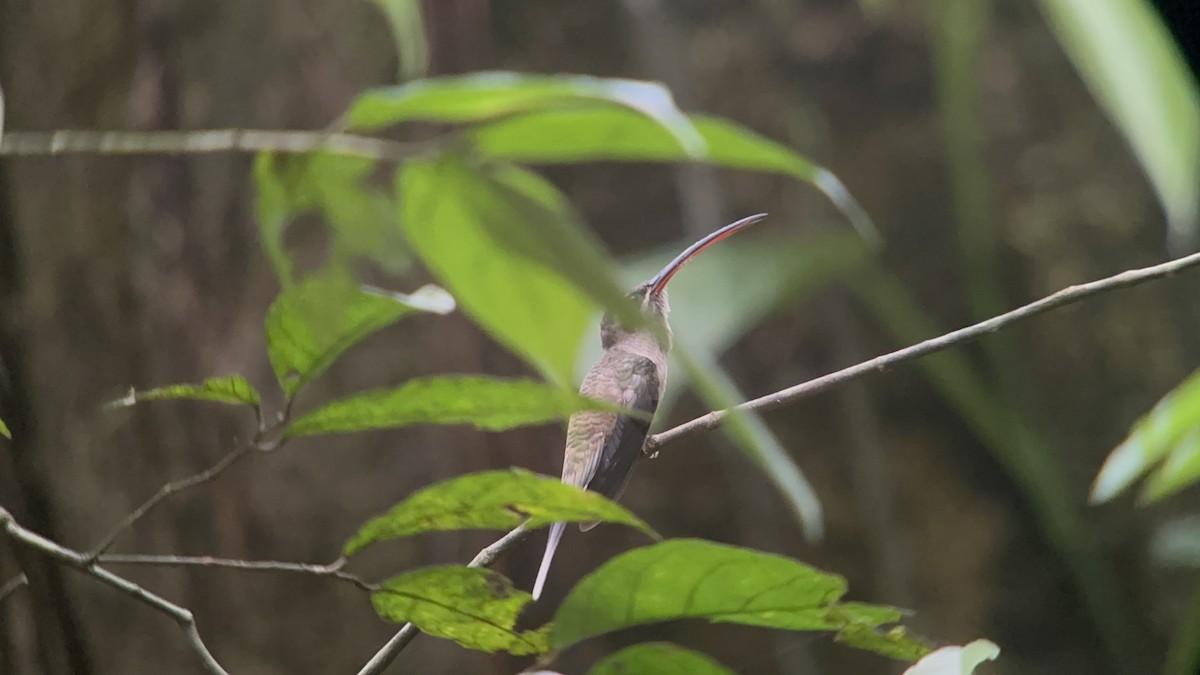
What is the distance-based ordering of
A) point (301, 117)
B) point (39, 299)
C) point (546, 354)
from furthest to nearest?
point (301, 117), point (39, 299), point (546, 354)

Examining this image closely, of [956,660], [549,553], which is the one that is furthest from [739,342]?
[956,660]

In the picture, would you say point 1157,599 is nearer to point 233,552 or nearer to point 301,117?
point 233,552

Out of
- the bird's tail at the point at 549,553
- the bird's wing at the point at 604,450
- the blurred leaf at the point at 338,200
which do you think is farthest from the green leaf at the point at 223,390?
the bird's wing at the point at 604,450

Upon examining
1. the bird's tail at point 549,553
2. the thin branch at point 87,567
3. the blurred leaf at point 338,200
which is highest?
the blurred leaf at point 338,200

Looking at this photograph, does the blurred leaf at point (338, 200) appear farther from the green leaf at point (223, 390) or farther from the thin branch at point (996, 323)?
the thin branch at point (996, 323)

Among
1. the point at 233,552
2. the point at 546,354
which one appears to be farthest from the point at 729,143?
the point at 233,552

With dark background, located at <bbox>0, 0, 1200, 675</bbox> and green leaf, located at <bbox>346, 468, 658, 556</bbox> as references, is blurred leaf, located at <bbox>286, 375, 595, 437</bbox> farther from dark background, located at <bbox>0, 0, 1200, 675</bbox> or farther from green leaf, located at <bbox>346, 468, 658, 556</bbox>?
dark background, located at <bbox>0, 0, 1200, 675</bbox>
